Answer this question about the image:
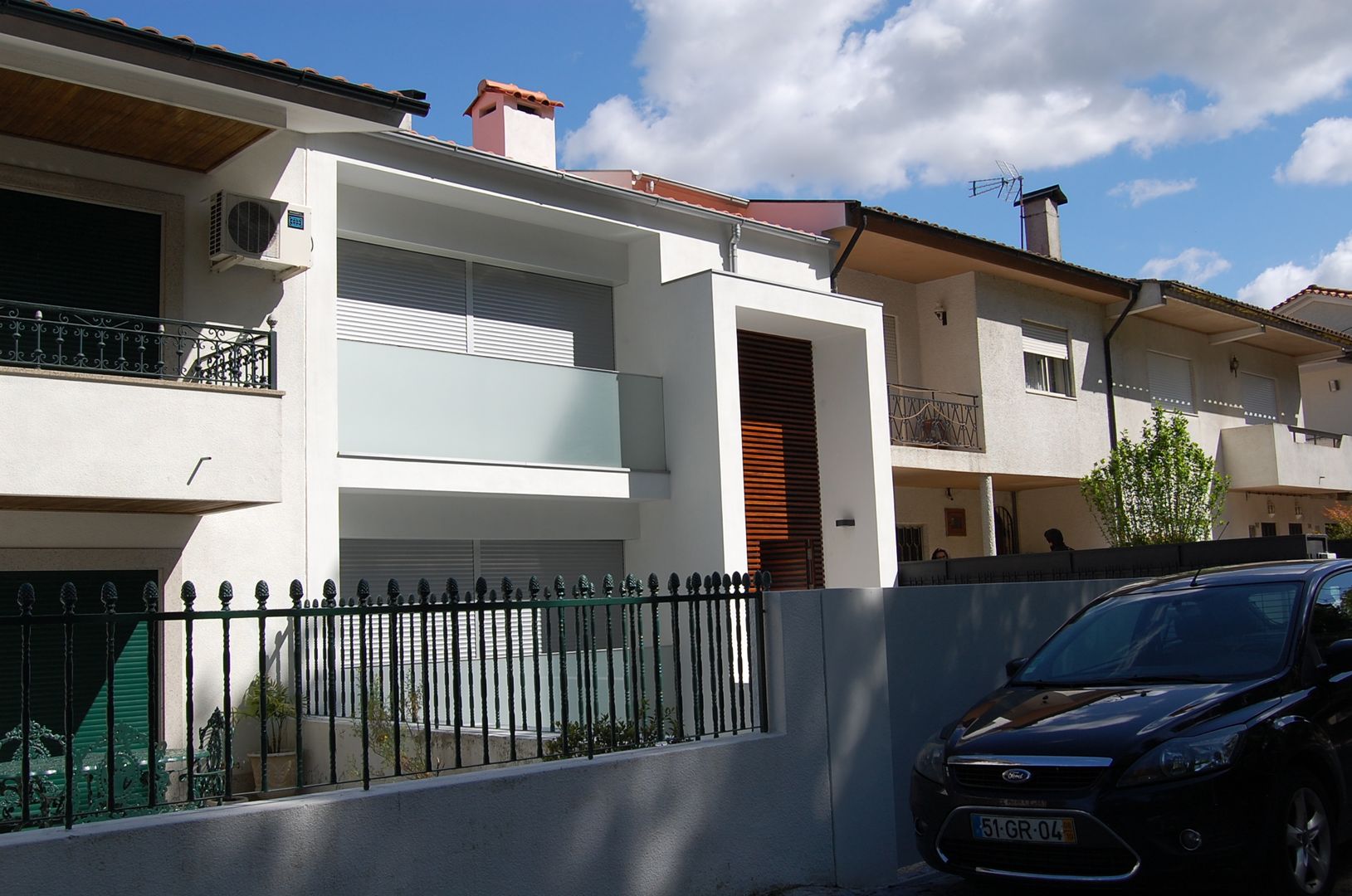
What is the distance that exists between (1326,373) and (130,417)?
33.3 meters

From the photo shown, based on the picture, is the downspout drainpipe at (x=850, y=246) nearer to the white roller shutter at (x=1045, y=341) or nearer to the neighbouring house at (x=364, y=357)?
the neighbouring house at (x=364, y=357)

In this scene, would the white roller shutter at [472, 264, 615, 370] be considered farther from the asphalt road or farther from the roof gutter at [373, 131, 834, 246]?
the asphalt road

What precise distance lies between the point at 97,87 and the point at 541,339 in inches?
250

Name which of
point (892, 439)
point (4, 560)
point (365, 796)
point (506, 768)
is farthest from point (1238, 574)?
point (892, 439)

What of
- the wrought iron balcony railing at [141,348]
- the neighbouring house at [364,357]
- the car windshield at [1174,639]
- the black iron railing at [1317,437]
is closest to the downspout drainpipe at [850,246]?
the neighbouring house at [364,357]

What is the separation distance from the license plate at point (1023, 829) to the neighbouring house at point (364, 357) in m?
6.58

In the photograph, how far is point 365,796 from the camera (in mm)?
5242

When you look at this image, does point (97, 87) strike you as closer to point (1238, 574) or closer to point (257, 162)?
point (257, 162)

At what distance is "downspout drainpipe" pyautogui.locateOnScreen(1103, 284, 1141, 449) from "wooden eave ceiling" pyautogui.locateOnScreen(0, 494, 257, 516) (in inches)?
657

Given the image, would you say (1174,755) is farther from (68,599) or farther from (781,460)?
(781,460)

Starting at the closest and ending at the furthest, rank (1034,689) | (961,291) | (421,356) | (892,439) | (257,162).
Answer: (1034,689) → (257,162) → (421,356) → (892,439) → (961,291)

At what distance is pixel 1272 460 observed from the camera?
990 inches

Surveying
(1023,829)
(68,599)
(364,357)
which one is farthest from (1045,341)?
(68,599)

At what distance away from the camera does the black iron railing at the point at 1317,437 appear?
88.6 ft
